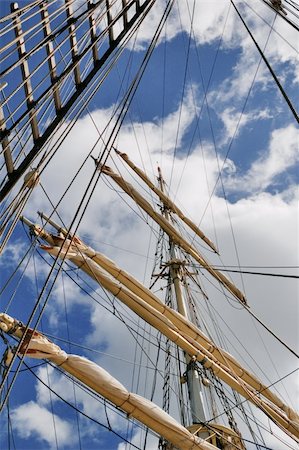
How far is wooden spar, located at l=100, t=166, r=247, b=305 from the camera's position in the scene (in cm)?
1535

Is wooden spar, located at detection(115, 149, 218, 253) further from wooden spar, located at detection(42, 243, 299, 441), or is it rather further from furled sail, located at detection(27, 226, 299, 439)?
wooden spar, located at detection(42, 243, 299, 441)

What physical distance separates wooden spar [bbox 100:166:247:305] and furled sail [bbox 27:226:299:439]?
12.5 ft

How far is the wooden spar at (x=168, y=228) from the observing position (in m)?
15.4

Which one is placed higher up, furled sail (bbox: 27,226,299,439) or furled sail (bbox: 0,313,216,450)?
furled sail (bbox: 27,226,299,439)

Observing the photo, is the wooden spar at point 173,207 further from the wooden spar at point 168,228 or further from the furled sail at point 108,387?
the furled sail at point 108,387

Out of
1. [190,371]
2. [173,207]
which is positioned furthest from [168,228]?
[190,371]

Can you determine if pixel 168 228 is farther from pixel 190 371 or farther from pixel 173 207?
pixel 190 371

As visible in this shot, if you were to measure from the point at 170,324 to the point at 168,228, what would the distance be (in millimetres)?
6058

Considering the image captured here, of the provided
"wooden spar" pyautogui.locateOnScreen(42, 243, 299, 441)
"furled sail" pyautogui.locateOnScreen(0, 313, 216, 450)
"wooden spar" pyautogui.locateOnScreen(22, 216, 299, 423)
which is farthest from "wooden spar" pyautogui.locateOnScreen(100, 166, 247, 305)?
"furled sail" pyautogui.locateOnScreen(0, 313, 216, 450)

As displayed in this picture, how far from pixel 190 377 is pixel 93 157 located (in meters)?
7.50

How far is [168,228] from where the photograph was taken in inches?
636

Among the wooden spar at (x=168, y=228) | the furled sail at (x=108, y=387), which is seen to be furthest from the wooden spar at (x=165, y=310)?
the wooden spar at (x=168, y=228)

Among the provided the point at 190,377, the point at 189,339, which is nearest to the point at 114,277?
the point at 189,339

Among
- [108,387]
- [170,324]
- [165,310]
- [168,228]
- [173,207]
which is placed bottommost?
[108,387]
